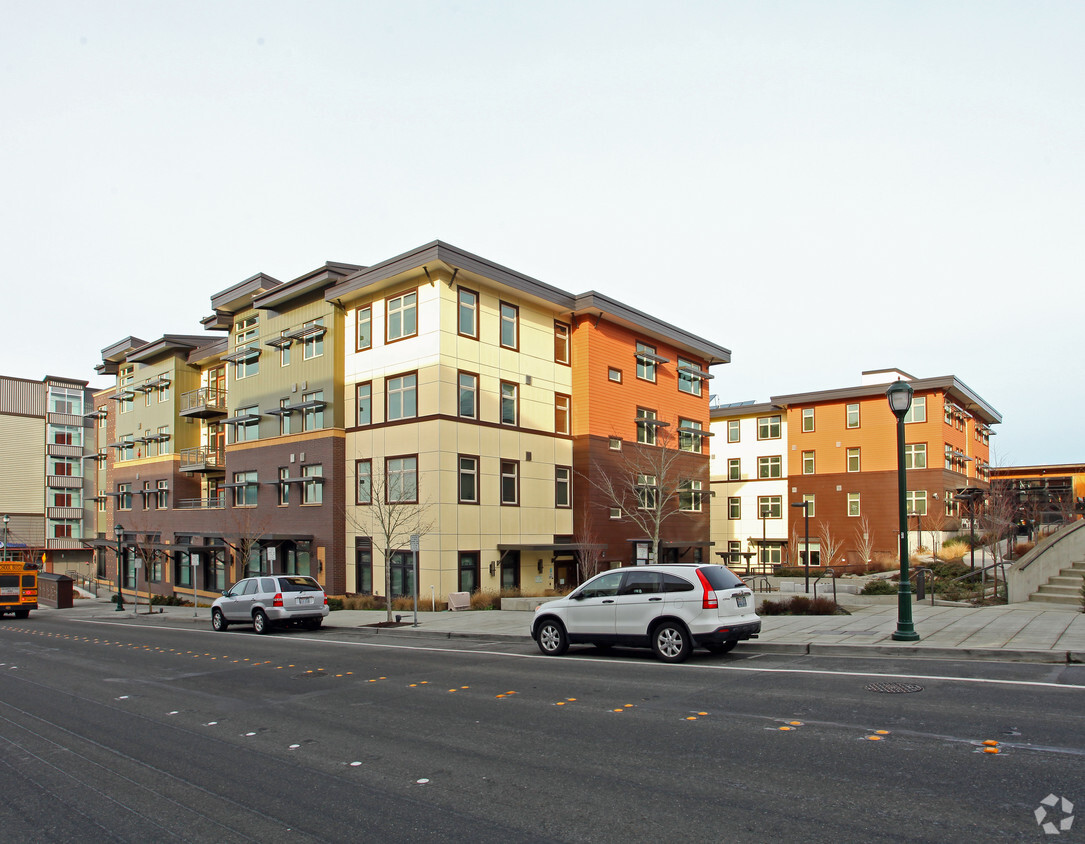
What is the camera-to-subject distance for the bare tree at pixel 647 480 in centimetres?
3847

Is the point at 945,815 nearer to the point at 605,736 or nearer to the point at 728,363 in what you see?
the point at 605,736

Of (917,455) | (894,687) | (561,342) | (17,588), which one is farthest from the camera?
(917,455)

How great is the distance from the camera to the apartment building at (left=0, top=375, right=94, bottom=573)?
246ft

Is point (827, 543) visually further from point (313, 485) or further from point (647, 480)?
point (313, 485)

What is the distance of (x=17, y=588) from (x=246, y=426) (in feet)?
41.6

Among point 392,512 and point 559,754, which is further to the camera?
point 392,512

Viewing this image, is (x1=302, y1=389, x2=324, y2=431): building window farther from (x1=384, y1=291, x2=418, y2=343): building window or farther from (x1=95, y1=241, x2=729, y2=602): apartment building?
(x1=384, y1=291, x2=418, y2=343): building window

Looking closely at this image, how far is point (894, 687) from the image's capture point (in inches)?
425

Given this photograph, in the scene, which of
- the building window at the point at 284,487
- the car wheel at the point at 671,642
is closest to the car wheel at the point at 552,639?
the car wheel at the point at 671,642

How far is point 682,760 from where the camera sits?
25.2 ft

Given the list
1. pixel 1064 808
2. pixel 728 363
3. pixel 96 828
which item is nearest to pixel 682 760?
pixel 1064 808

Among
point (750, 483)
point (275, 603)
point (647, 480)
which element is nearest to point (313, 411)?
point (275, 603)

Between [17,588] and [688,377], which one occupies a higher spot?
[688,377]

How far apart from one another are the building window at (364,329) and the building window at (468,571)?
1011 cm
